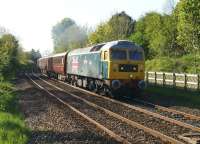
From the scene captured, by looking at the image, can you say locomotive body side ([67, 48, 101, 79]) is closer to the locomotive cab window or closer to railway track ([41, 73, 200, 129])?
the locomotive cab window

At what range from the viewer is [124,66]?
23656 mm

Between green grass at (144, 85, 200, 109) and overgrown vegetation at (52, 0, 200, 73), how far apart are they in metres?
9.47

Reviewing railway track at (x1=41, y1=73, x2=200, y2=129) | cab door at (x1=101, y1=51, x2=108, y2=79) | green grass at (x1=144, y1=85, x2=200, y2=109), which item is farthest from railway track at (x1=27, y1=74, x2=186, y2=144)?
green grass at (x1=144, y1=85, x2=200, y2=109)

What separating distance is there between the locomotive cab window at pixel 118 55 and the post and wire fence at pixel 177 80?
5.86 m

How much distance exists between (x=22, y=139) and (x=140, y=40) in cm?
5904

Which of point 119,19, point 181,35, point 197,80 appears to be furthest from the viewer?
point 119,19

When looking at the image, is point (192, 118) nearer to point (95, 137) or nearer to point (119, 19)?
point (95, 137)

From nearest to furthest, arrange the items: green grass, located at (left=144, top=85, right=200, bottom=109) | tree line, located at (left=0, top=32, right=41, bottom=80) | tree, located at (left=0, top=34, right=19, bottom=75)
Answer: green grass, located at (left=144, top=85, right=200, bottom=109) → tree, located at (left=0, top=34, right=19, bottom=75) → tree line, located at (left=0, top=32, right=41, bottom=80)

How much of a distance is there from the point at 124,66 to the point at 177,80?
7.96 m

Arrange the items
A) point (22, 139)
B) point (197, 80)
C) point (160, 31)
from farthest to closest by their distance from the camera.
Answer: point (160, 31), point (197, 80), point (22, 139)

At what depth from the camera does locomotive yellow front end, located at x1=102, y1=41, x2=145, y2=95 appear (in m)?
23.2

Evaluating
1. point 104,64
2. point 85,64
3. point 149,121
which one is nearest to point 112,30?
point 85,64

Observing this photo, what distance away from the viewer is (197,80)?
89.5 ft

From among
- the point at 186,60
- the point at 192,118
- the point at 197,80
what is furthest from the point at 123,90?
the point at 186,60
